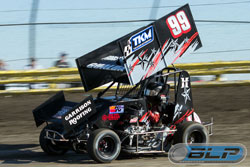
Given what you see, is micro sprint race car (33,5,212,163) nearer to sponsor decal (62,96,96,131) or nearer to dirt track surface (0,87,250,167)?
sponsor decal (62,96,96,131)

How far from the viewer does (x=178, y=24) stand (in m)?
8.86

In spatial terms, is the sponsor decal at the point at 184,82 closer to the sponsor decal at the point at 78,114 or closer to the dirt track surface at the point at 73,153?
the dirt track surface at the point at 73,153

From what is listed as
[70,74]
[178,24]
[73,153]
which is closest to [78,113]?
[73,153]

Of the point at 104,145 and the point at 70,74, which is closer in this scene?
the point at 104,145

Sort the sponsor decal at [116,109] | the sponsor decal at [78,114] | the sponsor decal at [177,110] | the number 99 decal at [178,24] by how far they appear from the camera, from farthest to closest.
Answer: the sponsor decal at [177,110], the number 99 decal at [178,24], the sponsor decal at [116,109], the sponsor decal at [78,114]

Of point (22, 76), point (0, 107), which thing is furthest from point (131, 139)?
point (22, 76)

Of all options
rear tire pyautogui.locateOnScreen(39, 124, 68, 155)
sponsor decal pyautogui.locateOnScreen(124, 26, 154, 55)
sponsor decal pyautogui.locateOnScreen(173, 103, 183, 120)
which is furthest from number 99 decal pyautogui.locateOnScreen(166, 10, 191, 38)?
rear tire pyautogui.locateOnScreen(39, 124, 68, 155)

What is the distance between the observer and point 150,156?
8.93 meters

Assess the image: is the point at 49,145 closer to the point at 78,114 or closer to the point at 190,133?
the point at 78,114

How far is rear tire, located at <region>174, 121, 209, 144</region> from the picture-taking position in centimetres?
860

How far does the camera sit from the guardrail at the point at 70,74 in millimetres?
15172

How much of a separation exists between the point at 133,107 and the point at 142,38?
4.32 ft

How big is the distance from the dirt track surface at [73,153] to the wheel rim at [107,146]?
22cm

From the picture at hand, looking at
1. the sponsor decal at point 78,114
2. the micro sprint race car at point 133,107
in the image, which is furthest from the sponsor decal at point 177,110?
the sponsor decal at point 78,114
